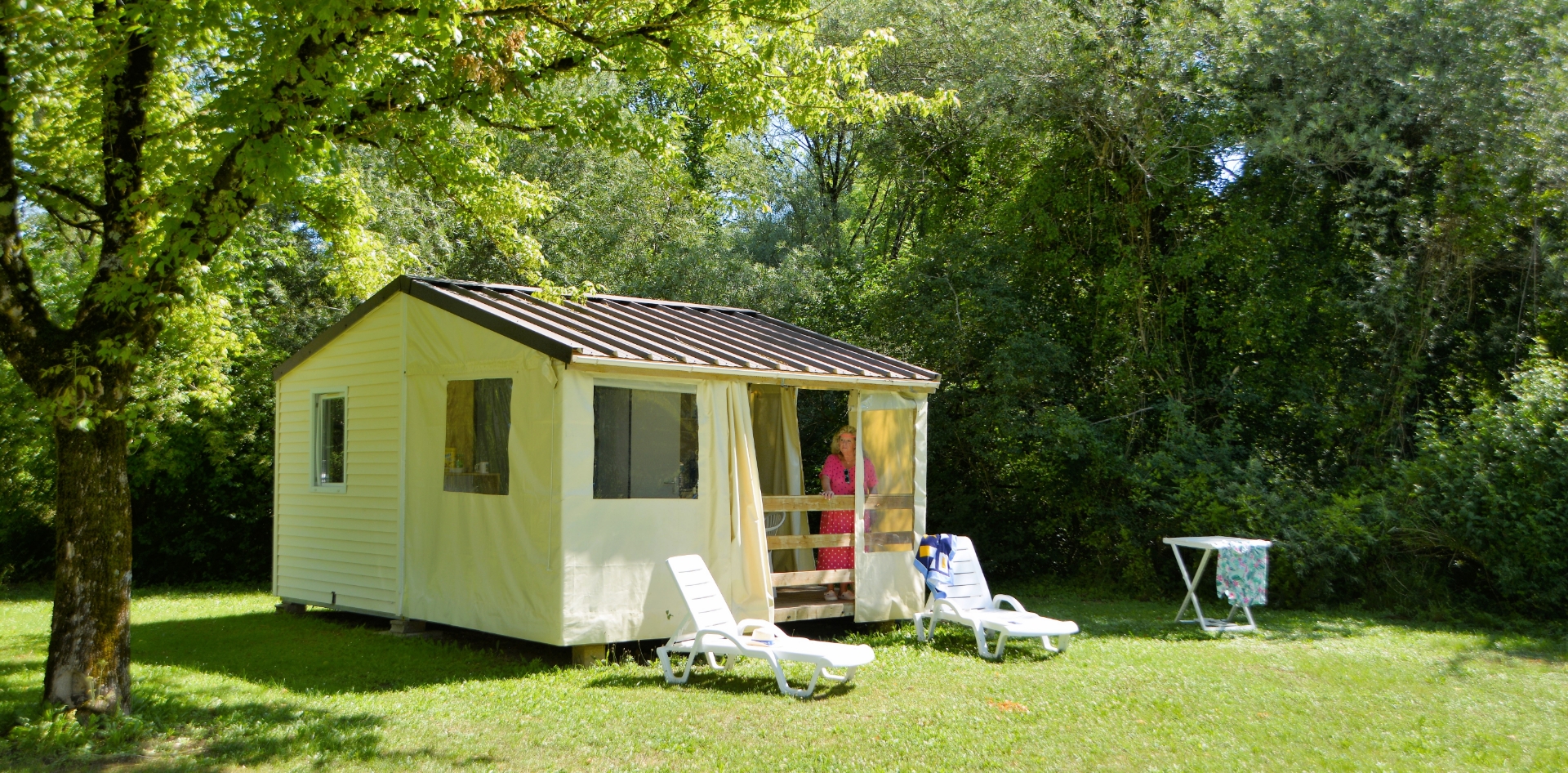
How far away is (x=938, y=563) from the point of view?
947 cm

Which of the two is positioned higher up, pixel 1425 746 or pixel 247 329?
pixel 247 329

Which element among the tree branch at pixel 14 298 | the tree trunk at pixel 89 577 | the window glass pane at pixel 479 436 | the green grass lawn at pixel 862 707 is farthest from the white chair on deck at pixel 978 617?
the tree branch at pixel 14 298

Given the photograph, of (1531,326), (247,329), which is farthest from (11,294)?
(1531,326)

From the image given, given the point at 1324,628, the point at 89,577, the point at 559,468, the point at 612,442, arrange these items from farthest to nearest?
the point at 1324,628, the point at 612,442, the point at 559,468, the point at 89,577

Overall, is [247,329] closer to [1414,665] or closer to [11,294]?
[11,294]

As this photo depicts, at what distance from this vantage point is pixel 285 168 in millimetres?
5781

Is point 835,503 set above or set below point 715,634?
above

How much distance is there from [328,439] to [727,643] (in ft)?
16.9

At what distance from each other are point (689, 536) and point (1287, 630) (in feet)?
19.1

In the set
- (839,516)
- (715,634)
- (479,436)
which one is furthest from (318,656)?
(839,516)

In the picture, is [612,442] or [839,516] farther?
[839,516]

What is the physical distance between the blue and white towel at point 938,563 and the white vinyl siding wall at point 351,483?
14.6 ft

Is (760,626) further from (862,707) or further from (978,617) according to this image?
(978,617)

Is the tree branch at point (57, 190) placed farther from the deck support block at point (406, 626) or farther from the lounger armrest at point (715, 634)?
the lounger armrest at point (715, 634)
